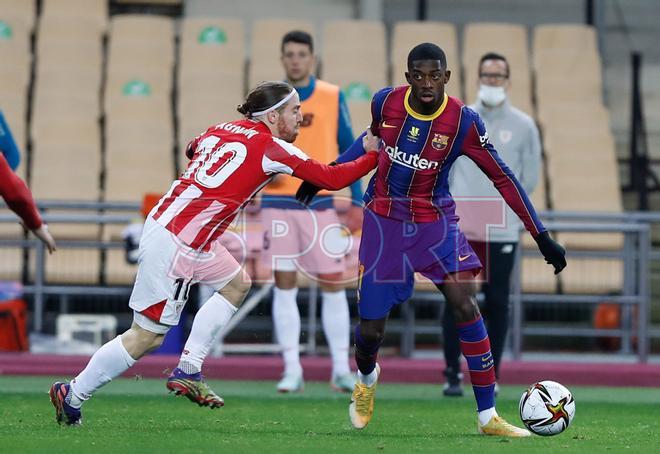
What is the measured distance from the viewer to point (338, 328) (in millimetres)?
10406

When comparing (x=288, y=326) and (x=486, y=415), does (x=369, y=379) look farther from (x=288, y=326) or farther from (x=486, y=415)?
(x=288, y=326)

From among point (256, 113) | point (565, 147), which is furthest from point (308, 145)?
point (565, 147)

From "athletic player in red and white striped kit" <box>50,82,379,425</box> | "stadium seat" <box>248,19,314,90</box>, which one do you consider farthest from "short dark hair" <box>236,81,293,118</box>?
A: "stadium seat" <box>248,19,314,90</box>

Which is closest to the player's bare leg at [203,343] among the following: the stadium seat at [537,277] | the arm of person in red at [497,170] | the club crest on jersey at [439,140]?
the club crest on jersey at [439,140]

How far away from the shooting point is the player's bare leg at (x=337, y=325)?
10383mm

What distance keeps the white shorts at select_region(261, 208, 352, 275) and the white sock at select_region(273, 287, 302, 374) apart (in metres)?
0.20

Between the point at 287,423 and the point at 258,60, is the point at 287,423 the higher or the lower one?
the lower one

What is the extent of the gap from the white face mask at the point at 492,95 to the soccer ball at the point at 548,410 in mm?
3263

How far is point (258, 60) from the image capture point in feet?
51.9

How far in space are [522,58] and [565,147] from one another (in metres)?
1.31

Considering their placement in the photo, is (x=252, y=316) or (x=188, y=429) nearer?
(x=188, y=429)

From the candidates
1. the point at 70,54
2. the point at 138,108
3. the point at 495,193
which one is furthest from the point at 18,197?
the point at 70,54

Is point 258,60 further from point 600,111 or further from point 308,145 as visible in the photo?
point 308,145

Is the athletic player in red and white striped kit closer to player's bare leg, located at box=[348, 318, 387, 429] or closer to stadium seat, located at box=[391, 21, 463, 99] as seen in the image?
player's bare leg, located at box=[348, 318, 387, 429]
